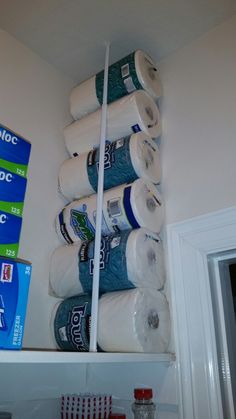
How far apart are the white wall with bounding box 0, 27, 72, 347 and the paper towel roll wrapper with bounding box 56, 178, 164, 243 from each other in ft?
0.30

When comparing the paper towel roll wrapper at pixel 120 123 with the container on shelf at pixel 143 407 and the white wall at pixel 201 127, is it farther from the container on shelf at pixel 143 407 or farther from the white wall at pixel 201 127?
the container on shelf at pixel 143 407

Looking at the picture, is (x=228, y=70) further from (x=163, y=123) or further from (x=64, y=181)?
(x=64, y=181)

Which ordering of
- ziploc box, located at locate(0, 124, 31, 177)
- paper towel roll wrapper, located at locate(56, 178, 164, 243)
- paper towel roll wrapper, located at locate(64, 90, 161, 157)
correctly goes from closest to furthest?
ziploc box, located at locate(0, 124, 31, 177), paper towel roll wrapper, located at locate(56, 178, 164, 243), paper towel roll wrapper, located at locate(64, 90, 161, 157)

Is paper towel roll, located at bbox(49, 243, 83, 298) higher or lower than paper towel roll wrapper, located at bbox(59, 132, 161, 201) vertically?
lower

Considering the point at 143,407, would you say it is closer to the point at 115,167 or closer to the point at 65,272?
the point at 65,272

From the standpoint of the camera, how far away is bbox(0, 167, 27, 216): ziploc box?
26.9 inches

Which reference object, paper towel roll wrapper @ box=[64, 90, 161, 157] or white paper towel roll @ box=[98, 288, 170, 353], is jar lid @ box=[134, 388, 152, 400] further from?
paper towel roll wrapper @ box=[64, 90, 161, 157]

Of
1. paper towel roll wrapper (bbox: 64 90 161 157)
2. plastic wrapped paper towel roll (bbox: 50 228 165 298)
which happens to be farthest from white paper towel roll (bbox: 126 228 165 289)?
paper towel roll wrapper (bbox: 64 90 161 157)

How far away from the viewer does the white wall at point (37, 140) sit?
1117mm

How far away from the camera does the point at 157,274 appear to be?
105cm

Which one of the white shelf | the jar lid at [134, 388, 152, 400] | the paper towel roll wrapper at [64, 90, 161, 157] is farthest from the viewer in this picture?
the paper towel roll wrapper at [64, 90, 161, 157]

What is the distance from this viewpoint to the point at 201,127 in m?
1.19

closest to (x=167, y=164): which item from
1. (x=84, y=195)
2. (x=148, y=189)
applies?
(x=148, y=189)

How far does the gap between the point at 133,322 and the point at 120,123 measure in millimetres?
693
